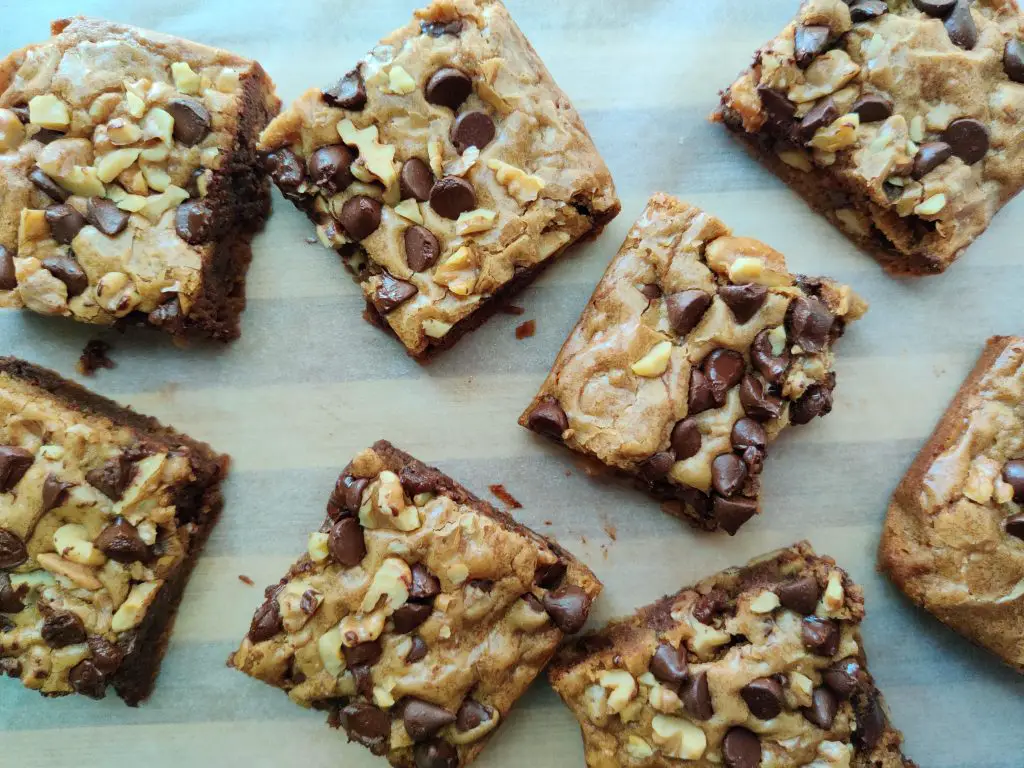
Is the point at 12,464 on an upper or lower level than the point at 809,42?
lower

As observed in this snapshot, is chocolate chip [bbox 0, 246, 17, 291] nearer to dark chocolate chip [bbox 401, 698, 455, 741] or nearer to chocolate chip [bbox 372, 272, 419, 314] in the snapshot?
chocolate chip [bbox 372, 272, 419, 314]

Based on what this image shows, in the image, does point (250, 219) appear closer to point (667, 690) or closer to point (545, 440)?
point (545, 440)

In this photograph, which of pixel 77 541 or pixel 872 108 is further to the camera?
pixel 872 108

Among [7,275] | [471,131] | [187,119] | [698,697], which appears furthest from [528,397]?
[7,275]

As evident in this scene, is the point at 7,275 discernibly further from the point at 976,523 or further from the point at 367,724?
the point at 976,523

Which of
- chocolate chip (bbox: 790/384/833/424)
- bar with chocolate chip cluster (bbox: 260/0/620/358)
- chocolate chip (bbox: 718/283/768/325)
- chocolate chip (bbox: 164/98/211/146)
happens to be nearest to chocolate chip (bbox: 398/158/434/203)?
bar with chocolate chip cluster (bbox: 260/0/620/358)

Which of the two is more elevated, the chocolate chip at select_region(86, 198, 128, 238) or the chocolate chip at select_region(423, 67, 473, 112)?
the chocolate chip at select_region(423, 67, 473, 112)

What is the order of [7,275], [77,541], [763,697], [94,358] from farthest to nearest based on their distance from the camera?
[94,358] → [7,275] → [77,541] → [763,697]
